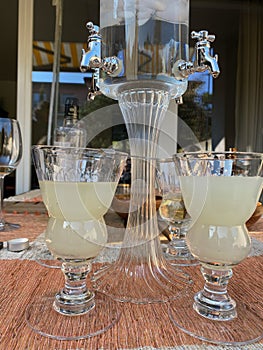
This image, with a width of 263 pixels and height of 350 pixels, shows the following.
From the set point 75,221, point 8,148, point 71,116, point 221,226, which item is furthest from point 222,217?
point 71,116

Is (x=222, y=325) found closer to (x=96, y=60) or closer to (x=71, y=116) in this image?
(x=96, y=60)

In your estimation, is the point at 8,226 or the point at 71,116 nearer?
the point at 8,226

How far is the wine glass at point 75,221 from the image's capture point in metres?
0.34

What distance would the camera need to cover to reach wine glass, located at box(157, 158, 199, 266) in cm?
54

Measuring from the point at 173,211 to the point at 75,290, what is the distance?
28 centimetres

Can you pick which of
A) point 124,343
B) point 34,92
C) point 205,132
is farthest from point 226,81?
point 124,343

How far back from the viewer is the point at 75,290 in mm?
352

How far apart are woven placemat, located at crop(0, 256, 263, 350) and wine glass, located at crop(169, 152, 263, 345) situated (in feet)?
0.10

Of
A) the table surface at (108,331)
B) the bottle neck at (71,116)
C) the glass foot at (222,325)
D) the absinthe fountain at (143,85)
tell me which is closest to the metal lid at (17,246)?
the table surface at (108,331)

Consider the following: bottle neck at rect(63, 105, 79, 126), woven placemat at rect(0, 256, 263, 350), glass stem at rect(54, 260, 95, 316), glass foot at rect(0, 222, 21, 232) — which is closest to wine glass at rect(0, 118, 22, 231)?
glass foot at rect(0, 222, 21, 232)

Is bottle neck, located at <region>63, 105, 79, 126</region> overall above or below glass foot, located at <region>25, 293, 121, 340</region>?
above

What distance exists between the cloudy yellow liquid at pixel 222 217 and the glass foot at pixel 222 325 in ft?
0.19

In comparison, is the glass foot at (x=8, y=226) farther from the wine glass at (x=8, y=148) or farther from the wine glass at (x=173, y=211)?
the wine glass at (x=173, y=211)

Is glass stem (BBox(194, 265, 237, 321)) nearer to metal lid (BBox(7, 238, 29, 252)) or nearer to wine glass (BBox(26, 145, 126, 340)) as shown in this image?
wine glass (BBox(26, 145, 126, 340))
